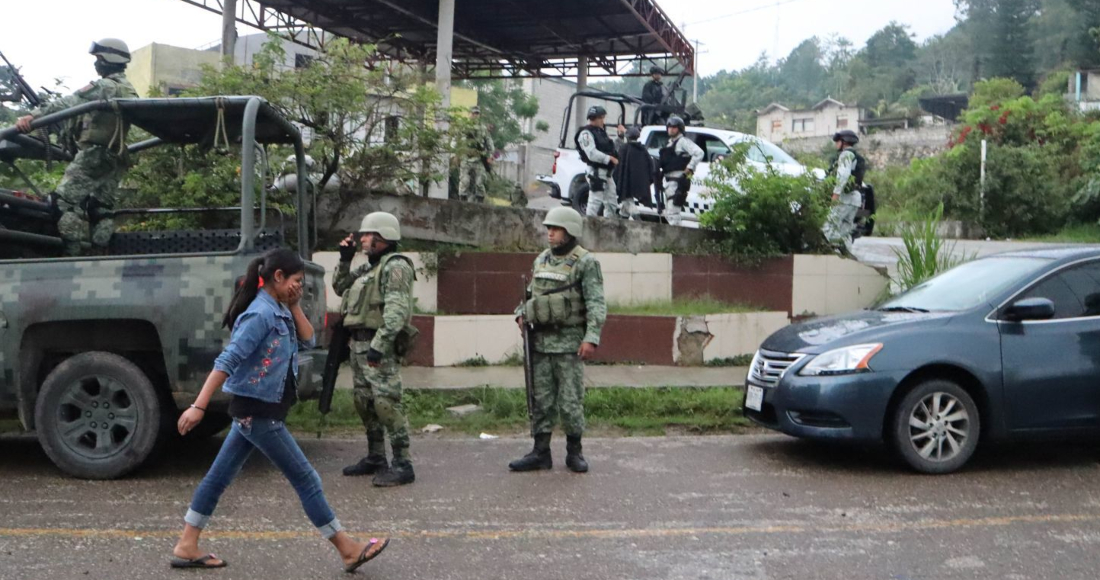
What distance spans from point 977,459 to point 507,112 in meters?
28.1

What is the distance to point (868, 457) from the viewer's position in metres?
7.03

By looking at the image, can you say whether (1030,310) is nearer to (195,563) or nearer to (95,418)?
(195,563)

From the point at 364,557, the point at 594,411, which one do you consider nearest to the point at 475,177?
the point at 594,411

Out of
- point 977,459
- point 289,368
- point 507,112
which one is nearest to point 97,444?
point 289,368

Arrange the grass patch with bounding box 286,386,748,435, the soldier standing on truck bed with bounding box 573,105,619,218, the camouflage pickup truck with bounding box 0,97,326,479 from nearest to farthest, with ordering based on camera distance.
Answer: the camouflage pickup truck with bounding box 0,97,326,479, the grass patch with bounding box 286,386,748,435, the soldier standing on truck bed with bounding box 573,105,619,218

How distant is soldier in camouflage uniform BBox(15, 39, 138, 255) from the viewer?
267 inches

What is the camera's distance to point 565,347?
6562 mm

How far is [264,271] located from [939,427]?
166 inches

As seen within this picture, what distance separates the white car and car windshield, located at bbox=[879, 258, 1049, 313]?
5050 mm

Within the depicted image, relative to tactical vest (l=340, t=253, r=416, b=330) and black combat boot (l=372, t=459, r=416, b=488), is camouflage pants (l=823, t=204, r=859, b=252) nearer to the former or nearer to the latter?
tactical vest (l=340, t=253, r=416, b=330)

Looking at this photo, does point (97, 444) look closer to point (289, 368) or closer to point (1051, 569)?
point (289, 368)

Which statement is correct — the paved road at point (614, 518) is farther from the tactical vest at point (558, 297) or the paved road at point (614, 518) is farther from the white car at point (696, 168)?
the white car at point (696, 168)

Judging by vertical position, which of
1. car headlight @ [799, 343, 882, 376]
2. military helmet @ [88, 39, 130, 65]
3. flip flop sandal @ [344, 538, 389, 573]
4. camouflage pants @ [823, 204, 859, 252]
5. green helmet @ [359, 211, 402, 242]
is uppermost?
military helmet @ [88, 39, 130, 65]

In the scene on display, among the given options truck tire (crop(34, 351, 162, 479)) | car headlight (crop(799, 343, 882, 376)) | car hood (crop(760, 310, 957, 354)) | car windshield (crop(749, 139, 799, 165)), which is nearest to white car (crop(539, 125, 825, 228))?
car windshield (crop(749, 139, 799, 165))
